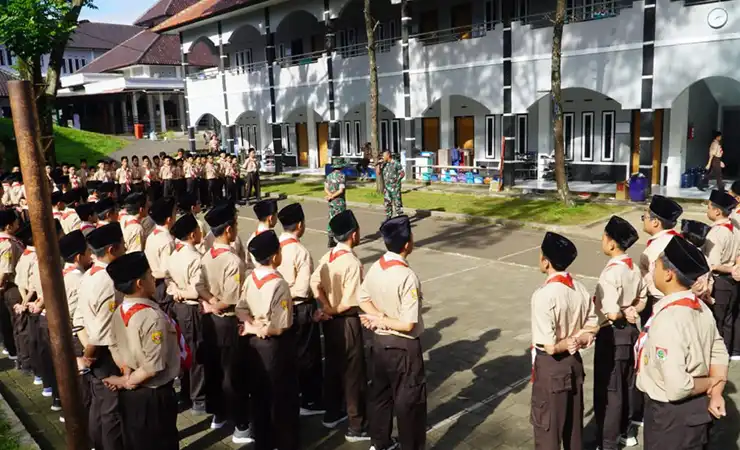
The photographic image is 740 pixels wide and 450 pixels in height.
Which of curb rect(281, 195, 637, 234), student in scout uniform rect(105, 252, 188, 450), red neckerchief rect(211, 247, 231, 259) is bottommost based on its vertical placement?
curb rect(281, 195, 637, 234)

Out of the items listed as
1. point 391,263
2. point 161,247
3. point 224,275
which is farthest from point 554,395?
point 161,247

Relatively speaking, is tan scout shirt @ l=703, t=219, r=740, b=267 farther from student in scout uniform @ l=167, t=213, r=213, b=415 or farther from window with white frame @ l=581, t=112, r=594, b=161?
window with white frame @ l=581, t=112, r=594, b=161

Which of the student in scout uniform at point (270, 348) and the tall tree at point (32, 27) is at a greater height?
the tall tree at point (32, 27)

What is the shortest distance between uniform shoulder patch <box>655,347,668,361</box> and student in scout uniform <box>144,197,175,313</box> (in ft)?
16.7

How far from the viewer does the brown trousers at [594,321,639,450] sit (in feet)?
16.5

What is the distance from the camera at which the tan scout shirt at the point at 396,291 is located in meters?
4.70

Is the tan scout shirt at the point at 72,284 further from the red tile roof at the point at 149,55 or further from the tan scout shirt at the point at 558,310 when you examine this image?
the red tile roof at the point at 149,55

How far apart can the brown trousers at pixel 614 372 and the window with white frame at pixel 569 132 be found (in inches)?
640

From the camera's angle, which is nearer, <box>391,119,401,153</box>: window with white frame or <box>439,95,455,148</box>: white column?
<box>439,95,455,148</box>: white column

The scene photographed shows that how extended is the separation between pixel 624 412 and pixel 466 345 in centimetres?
274

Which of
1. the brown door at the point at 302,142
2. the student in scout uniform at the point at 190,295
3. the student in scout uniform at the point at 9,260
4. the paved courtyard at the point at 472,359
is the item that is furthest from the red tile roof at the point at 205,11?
the student in scout uniform at the point at 190,295

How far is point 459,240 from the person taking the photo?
45.8 ft

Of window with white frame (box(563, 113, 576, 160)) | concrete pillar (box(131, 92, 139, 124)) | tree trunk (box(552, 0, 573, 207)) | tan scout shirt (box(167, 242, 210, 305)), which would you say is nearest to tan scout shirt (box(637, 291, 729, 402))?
tan scout shirt (box(167, 242, 210, 305))

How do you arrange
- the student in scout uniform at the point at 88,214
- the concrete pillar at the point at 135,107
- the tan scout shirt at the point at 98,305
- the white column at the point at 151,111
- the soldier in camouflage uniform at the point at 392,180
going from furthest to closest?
the white column at the point at 151,111 → the concrete pillar at the point at 135,107 → the soldier in camouflage uniform at the point at 392,180 → the student in scout uniform at the point at 88,214 → the tan scout shirt at the point at 98,305
